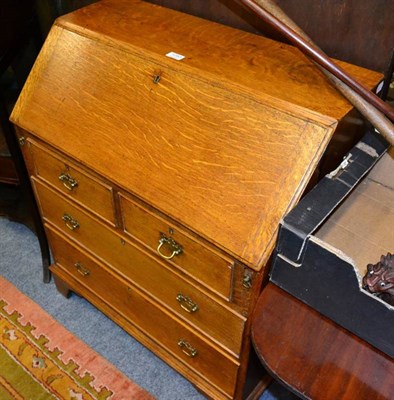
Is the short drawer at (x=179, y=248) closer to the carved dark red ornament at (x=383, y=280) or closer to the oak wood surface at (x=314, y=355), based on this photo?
the oak wood surface at (x=314, y=355)

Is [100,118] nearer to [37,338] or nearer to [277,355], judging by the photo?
[277,355]

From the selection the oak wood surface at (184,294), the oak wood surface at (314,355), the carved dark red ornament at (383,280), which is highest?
the carved dark red ornament at (383,280)

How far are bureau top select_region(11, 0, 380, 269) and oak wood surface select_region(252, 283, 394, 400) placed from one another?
117 millimetres

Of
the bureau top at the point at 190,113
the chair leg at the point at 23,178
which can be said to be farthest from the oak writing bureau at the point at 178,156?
the chair leg at the point at 23,178

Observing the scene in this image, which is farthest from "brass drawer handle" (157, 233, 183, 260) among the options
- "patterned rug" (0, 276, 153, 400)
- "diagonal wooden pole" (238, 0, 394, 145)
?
"patterned rug" (0, 276, 153, 400)

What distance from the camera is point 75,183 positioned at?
1278 mm

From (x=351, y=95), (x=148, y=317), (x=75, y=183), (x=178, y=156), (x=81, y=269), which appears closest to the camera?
(x=351, y=95)

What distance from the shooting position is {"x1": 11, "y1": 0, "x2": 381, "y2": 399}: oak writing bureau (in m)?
0.94

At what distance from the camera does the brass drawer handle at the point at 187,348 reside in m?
1.32

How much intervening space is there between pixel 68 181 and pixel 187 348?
60cm

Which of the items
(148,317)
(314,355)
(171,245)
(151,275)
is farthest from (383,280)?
(148,317)

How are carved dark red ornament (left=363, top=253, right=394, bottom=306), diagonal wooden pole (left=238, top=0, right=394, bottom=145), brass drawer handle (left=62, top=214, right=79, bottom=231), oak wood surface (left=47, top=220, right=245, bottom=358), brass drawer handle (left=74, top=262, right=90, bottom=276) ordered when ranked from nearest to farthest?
carved dark red ornament (left=363, top=253, right=394, bottom=306) → diagonal wooden pole (left=238, top=0, right=394, bottom=145) → oak wood surface (left=47, top=220, right=245, bottom=358) → brass drawer handle (left=62, top=214, right=79, bottom=231) → brass drawer handle (left=74, top=262, right=90, bottom=276)

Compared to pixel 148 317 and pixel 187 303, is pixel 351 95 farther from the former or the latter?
pixel 148 317

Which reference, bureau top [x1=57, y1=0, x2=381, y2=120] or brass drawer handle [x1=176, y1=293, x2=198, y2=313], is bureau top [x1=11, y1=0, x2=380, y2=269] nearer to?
bureau top [x1=57, y1=0, x2=381, y2=120]
